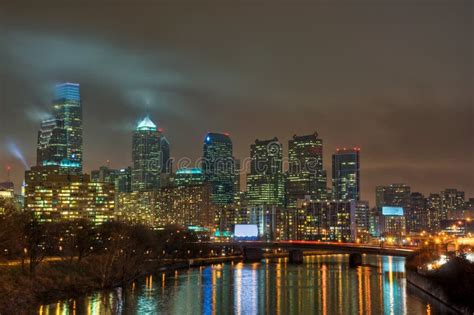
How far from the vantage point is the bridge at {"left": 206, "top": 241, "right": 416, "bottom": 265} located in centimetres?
12900

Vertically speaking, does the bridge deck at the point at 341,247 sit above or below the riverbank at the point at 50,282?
above

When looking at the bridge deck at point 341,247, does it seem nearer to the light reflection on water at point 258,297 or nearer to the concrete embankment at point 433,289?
the light reflection on water at point 258,297

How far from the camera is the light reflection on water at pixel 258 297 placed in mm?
64938

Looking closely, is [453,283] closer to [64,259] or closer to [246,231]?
[64,259]

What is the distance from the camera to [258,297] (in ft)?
250

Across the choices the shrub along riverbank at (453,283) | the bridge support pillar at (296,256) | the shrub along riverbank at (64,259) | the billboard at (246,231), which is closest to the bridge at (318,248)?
the bridge support pillar at (296,256)

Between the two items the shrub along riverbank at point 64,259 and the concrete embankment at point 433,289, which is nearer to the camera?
the concrete embankment at point 433,289

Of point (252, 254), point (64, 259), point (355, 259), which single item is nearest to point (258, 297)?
point (64, 259)

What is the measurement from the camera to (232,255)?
7042 inches

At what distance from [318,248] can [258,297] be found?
240ft

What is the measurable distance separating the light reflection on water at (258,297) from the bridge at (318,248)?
2389 centimetres

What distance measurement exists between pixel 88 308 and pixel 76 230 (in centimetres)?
3904

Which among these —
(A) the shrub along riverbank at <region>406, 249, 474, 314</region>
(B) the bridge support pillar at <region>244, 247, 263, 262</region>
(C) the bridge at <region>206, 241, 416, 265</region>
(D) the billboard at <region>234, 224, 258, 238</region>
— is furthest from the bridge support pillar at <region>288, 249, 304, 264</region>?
(A) the shrub along riverbank at <region>406, 249, 474, 314</region>

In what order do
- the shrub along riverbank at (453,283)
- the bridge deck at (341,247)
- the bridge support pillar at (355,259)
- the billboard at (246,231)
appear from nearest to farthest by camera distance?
the shrub along riverbank at (453,283) → the bridge deck at (341,247) → the bridge support pillar at (355,259) → the billboard at (246,231)
